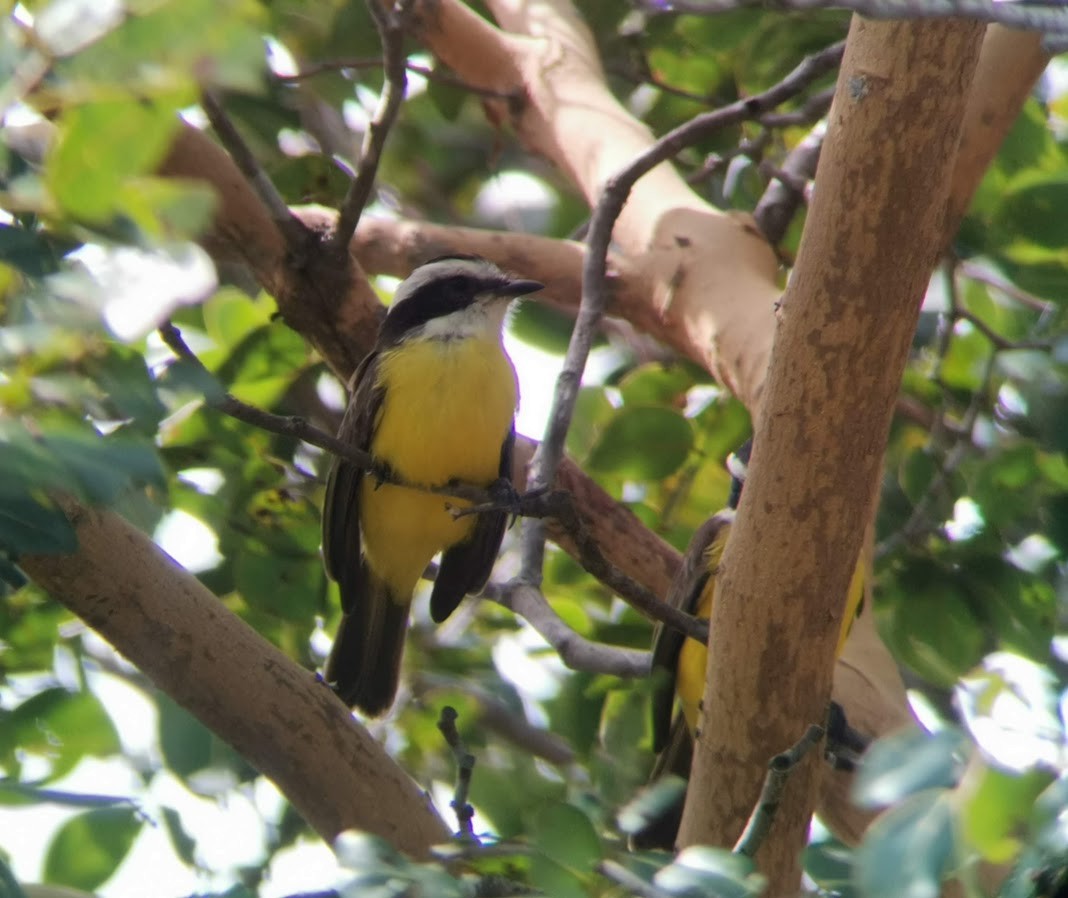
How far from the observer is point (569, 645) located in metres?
4.01

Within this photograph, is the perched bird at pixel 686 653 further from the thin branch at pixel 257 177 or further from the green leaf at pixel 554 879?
the green leaf at pixel 554 879

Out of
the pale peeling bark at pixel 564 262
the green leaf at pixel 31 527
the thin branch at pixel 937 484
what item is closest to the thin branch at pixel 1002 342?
the thin branch at pixel 937 484

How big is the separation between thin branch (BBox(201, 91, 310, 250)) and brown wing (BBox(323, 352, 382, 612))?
49cm

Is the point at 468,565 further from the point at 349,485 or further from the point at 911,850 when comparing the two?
the point at 911,850

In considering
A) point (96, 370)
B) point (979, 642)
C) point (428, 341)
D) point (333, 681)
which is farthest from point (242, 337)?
point (96, 370)

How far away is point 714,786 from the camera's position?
11.2 ft

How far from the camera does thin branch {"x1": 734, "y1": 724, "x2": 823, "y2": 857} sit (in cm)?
246

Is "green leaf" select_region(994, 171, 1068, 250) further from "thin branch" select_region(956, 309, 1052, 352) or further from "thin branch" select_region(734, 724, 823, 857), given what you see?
"thin branch" select_region(734, 724, 823, 857)

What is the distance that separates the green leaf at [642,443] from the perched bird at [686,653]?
0.18 meters

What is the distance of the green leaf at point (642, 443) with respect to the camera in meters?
4.81

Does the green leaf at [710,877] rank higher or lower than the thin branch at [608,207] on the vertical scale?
lower

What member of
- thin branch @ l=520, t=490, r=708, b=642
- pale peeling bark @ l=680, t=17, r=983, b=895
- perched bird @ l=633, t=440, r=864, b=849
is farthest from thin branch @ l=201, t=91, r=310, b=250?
pale peeling bark @ l=680, t=17, r=983, b=895

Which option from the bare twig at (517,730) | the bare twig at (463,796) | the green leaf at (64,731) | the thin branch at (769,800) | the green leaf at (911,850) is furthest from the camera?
the bare twig at (517,730)

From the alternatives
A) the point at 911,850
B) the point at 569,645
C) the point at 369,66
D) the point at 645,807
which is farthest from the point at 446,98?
the point at 911,850
